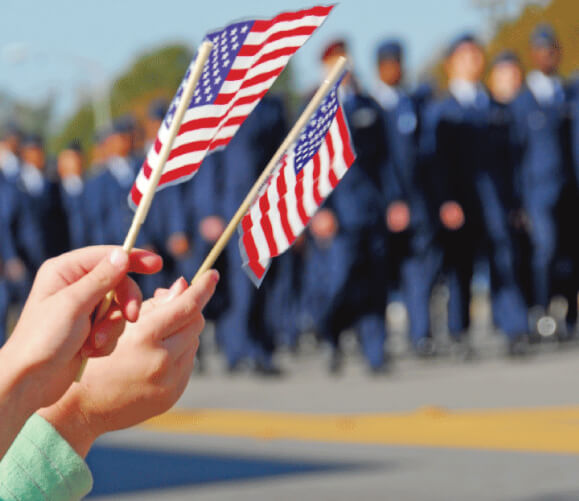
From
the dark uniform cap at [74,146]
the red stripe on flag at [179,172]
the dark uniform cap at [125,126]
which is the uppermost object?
the red stripe on flag at [179,172]

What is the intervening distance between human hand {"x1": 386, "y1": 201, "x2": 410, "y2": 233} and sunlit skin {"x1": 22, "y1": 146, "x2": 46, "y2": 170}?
4623 millimetres

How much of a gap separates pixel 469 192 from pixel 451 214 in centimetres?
33

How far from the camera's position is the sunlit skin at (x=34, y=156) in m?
14.0

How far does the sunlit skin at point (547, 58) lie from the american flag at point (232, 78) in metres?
9.36

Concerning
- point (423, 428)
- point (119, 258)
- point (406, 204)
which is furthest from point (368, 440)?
point (119, 258)

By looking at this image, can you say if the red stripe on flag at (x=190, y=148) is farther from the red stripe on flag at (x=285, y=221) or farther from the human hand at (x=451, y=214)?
the human hand at (x=451, y=214)

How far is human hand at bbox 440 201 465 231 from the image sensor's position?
10898mm

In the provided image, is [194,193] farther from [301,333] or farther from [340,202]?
[301,333]

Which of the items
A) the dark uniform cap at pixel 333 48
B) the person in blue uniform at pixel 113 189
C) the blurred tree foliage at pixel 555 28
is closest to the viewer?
the dark uniform cap at pixel 333 48

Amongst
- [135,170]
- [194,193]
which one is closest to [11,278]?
[135,170]

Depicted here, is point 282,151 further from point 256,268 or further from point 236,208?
point 236,208

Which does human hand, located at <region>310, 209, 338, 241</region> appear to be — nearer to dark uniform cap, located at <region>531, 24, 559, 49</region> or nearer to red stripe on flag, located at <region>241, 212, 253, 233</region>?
dark uniform cap, located at <region>531, 24, 559, 49</region>

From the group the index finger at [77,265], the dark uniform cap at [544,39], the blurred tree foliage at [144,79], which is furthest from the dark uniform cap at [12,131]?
the blurred tree foliage at [144,79]

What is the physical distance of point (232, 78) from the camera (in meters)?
1.82
